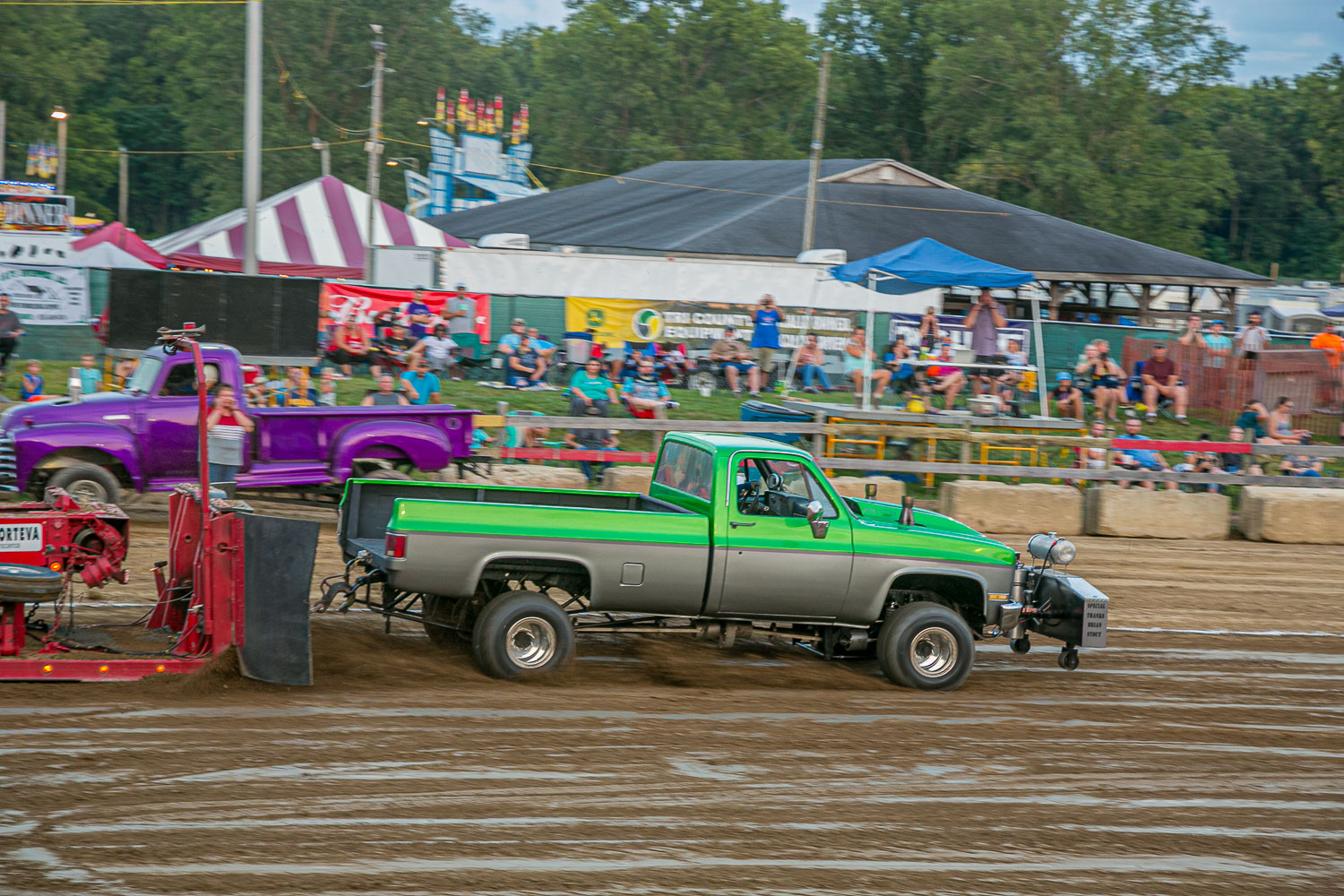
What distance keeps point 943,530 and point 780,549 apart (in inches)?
62.2

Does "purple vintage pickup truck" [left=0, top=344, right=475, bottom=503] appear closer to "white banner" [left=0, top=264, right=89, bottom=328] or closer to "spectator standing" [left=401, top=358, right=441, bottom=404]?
"spectator standing" [left=401, top=358, right=441, bottom=404]

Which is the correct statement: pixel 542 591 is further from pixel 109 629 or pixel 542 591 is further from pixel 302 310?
pixel 302 310

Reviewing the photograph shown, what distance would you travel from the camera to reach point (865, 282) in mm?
22406

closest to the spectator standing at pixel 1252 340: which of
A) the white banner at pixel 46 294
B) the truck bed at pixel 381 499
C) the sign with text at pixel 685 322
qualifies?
the sign with text at pixel 685 322

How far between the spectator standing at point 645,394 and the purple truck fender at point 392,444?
3981 millimetres

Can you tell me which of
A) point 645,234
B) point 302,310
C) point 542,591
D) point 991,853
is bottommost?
point 991,853

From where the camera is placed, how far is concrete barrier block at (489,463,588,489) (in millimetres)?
15930

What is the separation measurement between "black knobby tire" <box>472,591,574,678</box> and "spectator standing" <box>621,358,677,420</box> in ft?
30.3

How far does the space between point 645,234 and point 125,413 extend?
80.6 ft

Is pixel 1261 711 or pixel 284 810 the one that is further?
pixel 1261 711

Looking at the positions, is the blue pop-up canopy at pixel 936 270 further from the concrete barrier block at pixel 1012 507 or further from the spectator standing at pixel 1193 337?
the spectator standing at pixel 1193 337

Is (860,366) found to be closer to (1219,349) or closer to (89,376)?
(1219,349)

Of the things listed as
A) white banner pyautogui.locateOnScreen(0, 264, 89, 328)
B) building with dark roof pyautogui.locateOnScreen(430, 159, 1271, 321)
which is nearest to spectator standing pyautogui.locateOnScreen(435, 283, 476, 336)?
white banner pyautogui.locateOnScreen(0, 264, 89, 328)

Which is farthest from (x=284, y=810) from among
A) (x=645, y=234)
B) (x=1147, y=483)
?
(x=645, y=234)
